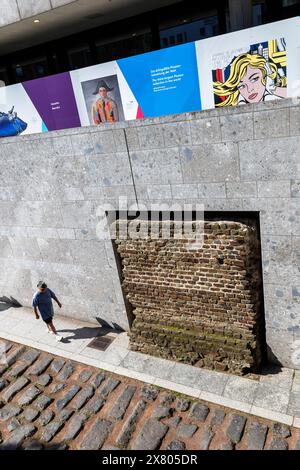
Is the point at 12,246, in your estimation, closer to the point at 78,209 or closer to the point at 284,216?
the point at 78,209

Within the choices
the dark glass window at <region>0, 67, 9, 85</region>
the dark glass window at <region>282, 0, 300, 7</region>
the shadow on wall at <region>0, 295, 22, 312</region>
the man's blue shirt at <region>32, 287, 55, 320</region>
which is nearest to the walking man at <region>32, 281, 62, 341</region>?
the man's blue shirt at <region>32, 287, 55, 320</region>

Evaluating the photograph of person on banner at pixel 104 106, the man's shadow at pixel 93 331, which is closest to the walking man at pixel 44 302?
the man's shadow at pixel 93 331

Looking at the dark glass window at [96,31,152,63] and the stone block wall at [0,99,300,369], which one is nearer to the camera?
the stone block wall at [0,99,300,369]

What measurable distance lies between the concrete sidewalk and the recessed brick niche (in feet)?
0.85

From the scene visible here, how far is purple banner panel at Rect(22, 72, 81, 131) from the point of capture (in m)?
6.60

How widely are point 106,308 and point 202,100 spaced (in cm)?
490

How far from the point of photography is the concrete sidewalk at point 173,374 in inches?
222

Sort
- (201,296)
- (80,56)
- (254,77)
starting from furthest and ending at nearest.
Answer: (80,56) < (201,296) < (254,77)

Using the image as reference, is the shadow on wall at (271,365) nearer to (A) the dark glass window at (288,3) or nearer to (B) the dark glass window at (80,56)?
(A) the dark glass window at (288,3)

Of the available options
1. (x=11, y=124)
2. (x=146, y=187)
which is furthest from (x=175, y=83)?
(x=11, y=124)

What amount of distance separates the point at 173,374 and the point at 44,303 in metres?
3.26

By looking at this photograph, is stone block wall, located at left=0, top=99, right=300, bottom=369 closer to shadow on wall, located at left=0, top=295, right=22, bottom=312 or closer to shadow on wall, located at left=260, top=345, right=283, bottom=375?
shadow on wall, located at left=260, top=345, right=283, bottom=375

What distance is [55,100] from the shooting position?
6.80m

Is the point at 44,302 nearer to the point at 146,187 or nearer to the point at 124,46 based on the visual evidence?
the point at 146,187
